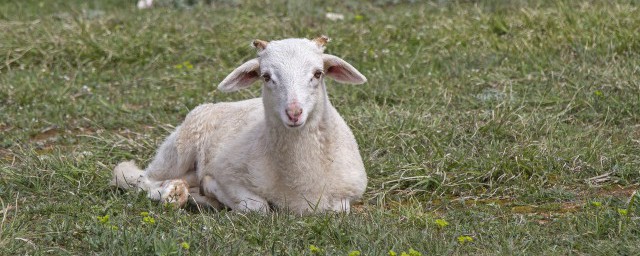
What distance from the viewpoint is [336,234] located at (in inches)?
208

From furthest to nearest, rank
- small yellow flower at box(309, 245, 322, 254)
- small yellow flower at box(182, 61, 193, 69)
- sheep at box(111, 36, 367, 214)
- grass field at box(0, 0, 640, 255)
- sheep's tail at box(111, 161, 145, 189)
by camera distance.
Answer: small yellow flower at box(182, 61, 193, 69)
sheep's tail at box(111, 161, 145, 189)
sheep at box(111, 36, 367, 214)
grass field at box(0, 0, 640, 255)
small yellow flower at box(309, 245, 322, 254)

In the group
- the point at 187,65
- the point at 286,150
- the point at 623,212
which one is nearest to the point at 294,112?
the point at 286,150

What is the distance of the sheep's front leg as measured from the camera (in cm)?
595

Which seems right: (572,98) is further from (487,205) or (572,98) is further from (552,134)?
(487,205)

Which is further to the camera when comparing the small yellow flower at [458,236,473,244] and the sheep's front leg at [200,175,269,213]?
the sheep's front leg at [200,175,269,213]

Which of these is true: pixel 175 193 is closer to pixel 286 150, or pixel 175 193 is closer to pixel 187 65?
pixel 286 150

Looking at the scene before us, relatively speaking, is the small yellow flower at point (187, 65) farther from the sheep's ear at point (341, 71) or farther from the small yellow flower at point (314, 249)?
the small yellow flower at point (314, 249)

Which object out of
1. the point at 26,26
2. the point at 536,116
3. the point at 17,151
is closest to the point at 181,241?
the point at 17,151

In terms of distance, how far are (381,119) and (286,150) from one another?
1.71 m

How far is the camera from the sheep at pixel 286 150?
5781mm

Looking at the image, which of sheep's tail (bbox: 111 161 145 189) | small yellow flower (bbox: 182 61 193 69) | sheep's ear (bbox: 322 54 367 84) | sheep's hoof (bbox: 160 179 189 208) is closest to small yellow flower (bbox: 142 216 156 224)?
sheep's hoof (bbox: 160 179 189 208)

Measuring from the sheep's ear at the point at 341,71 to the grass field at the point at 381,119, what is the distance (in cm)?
71

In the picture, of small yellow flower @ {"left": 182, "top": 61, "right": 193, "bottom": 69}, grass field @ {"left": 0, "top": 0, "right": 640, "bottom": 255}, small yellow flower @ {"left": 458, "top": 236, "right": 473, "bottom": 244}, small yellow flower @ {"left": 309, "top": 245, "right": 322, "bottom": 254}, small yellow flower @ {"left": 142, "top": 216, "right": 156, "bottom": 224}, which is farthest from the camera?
small yellow flower @ {"left": 182, "top": 61, "right": 193, "bottom": 69}

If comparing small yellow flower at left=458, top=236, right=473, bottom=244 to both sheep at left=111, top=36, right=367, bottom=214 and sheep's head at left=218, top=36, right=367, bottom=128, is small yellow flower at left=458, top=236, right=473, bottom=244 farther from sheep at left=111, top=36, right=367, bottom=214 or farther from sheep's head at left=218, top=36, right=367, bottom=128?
sheep's head at left=218, top=36, right=367, bottom=128
